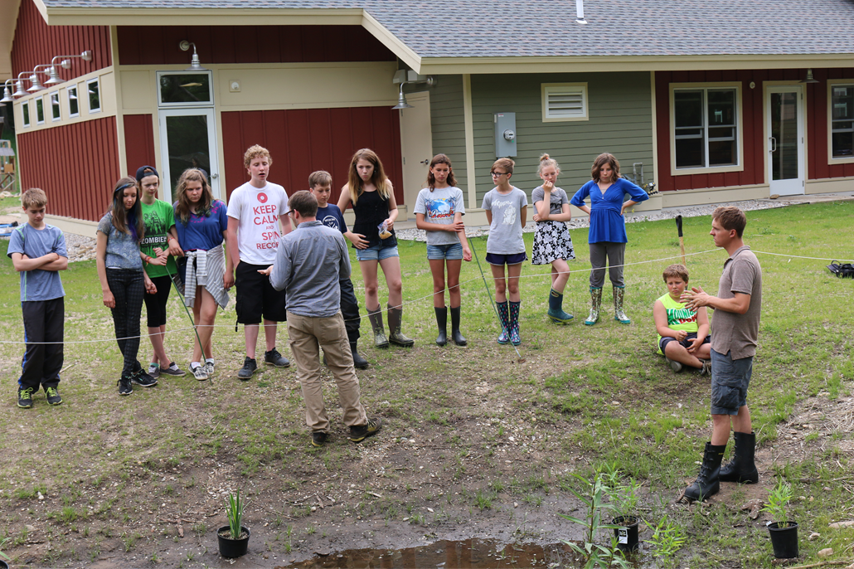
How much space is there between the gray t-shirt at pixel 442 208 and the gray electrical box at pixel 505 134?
8.20 m

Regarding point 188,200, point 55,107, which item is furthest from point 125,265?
point 55,107

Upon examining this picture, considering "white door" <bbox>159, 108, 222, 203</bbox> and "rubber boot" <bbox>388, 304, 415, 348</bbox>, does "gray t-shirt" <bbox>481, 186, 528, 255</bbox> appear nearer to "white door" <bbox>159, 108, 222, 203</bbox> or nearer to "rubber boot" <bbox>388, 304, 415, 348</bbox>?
"rubber boot" <bbox>388, 304, 415, 348</bbox>

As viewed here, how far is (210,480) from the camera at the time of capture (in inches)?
201

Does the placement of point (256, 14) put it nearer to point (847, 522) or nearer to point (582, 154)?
point (582, 154)

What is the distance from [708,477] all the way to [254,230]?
3.52 metres

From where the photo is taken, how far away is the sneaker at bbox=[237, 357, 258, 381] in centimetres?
634

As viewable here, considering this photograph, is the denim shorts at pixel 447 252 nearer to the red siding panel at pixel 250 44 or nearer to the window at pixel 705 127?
the red siding panel at pixel 250 44

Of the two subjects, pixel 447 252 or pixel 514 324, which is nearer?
pixel 447 252

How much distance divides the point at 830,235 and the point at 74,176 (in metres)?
13.7

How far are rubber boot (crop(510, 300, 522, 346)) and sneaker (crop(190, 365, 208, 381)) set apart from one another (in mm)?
2520

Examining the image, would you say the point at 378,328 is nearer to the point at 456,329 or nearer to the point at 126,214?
the point at 456,329

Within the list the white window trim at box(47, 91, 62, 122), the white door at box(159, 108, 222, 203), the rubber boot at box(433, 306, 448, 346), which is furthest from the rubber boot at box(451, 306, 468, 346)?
the white window trim at box(47, 91, 62, 122)

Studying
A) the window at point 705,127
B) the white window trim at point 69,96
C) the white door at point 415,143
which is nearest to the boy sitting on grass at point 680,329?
the white door at point 415,143

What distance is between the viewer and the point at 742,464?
187 inches
